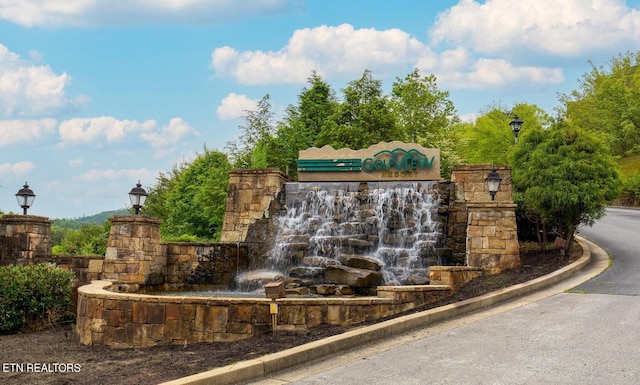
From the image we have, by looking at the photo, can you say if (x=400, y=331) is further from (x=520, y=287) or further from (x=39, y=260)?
(x=39, y=260)

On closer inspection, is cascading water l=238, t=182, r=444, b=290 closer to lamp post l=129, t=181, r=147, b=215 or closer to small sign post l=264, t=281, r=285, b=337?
lamp post l=129, t=181, r=147, b=215

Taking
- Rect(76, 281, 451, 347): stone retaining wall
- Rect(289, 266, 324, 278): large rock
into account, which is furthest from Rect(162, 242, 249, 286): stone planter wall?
Rect(76, 281, 451, 347): stone retaining wall

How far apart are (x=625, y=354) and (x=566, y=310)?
2.66 metres

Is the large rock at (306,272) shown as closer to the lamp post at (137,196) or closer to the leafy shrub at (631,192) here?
the lamp post at (137,196)

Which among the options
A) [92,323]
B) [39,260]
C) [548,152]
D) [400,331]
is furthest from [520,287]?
[39,260]

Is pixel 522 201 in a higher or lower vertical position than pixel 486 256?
higher

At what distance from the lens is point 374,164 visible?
2177 centimetres

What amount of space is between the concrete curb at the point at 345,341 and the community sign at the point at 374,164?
9631mm

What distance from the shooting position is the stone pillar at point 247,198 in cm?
1930

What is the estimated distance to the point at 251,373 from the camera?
22.7 ft

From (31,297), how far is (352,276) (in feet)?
24.8

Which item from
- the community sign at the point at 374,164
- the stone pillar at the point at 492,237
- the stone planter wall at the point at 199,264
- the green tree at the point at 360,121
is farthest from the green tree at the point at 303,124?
the stone pillar at the point at 492,237

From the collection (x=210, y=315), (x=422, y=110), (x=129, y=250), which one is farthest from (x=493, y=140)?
(x=210, y=315)

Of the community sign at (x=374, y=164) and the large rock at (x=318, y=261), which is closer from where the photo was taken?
the large rock at (x=318, y=261)
